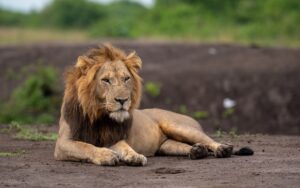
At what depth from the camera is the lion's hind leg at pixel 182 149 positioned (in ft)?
23.6

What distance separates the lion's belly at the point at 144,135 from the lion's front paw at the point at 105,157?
44cm

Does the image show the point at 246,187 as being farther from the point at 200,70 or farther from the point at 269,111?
the point at 200,70

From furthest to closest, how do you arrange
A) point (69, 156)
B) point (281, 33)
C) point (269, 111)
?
point (281, 33), point (269, 111), point (69, 156)

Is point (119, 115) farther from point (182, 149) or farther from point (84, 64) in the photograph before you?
point (182, 149)

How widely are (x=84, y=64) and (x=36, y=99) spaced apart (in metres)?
7.38

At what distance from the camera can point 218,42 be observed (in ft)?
61.3

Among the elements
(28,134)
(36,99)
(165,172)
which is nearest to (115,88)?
(165,172)

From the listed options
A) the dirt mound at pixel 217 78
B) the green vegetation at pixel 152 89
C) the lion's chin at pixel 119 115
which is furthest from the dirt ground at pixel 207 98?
the lion's chin at pixel 119 115

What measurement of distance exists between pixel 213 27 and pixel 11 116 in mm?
10365

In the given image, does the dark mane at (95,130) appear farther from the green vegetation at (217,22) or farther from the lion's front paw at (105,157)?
the green vegetation at (217,22)

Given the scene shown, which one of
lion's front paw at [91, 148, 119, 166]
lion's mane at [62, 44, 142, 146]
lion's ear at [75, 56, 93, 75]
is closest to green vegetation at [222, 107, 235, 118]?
lion's mane at [62, 44, 142, 146]

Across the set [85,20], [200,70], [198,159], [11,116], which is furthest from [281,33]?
[198,159]

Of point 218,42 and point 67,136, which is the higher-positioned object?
point 218,42

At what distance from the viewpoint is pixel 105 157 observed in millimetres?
6703
